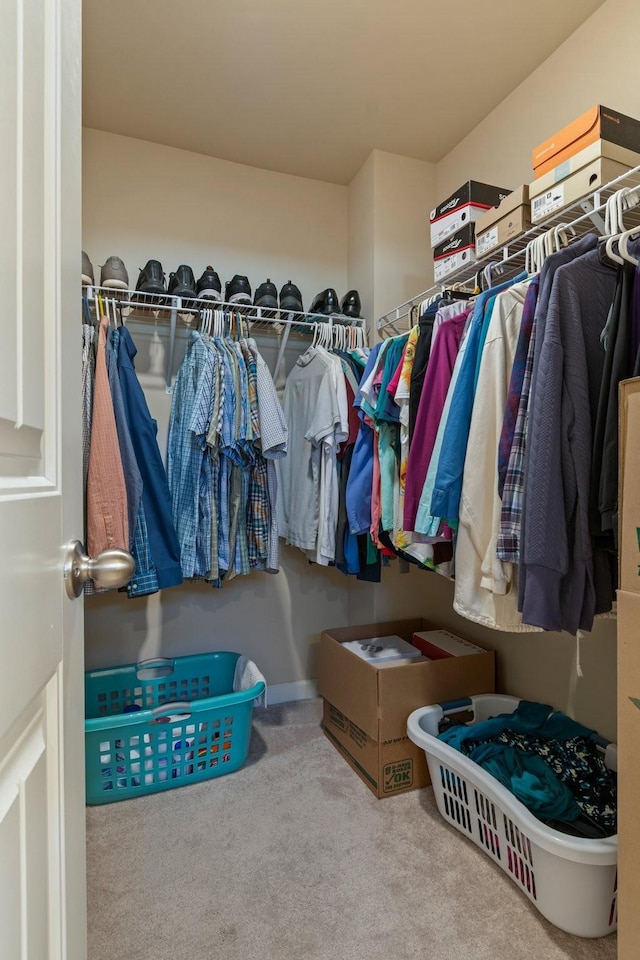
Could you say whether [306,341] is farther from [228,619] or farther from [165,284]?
[228,619]

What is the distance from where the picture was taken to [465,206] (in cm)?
173

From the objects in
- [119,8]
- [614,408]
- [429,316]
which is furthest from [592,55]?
[119,8]

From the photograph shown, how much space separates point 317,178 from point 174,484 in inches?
70.3

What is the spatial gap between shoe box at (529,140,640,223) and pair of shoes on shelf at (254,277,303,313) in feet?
3.64

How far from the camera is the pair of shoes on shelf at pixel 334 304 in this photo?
2287 millimetres

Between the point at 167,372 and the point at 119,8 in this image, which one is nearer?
the point at 119,8

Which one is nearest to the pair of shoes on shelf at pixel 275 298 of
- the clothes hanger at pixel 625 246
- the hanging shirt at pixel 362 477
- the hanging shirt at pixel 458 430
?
the hanging shirt at pixel 362 477

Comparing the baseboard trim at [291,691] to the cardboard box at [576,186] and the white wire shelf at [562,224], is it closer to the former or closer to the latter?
the white wire shelf at [562,224]

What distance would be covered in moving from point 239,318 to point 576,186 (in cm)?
131

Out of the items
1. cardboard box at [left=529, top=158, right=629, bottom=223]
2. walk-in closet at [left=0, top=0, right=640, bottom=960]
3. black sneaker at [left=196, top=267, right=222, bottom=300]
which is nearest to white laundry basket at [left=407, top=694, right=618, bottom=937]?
walk-in closet at [left=0, top=0, right=640, bottom=960]

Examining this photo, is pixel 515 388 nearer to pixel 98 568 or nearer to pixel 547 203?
pixel 547 203

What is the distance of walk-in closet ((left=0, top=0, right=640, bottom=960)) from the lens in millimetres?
549

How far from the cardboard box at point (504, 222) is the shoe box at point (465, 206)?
7cm

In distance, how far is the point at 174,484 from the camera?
1.94 meters
